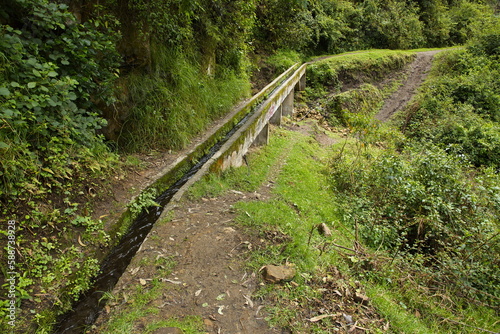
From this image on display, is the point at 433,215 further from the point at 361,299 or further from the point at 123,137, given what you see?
the point at 123,137

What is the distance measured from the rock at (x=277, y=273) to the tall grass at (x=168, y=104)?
3668 millimetres

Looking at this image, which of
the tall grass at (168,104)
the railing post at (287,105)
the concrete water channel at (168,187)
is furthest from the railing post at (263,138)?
the railing post at (287,105)

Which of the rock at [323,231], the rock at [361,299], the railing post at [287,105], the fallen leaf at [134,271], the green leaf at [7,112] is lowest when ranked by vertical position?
the rock at [323,231]

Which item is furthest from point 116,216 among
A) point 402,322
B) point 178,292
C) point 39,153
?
point 402,322

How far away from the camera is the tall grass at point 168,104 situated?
549cm

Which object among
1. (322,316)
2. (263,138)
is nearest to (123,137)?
(263,138)

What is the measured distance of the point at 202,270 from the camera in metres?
3.05

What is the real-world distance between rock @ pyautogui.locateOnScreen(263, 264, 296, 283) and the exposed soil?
10 centimetres

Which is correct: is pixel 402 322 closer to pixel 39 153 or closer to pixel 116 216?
pixel 116 216

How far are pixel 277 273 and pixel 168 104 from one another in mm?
4540

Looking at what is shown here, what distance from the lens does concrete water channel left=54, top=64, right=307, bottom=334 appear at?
274 cm

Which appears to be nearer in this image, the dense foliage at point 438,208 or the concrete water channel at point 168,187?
the concrete water channel at point 168,187

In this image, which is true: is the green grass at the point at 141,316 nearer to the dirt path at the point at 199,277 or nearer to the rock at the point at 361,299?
the dirt path at the point at 199,277

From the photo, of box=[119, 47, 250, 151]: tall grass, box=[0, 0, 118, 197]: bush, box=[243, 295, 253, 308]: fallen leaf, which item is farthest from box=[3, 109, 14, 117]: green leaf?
box=[243, 295, 253, 308]: fallen leaf
